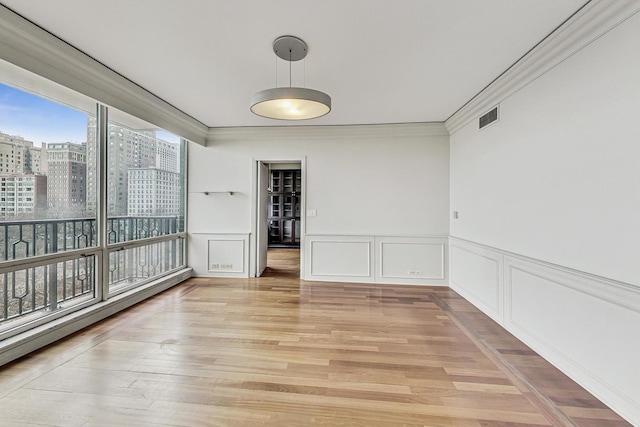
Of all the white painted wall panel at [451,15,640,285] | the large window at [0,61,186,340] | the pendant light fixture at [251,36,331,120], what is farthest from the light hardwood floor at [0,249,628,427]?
the pendant light fixture at [251,36,331,120]

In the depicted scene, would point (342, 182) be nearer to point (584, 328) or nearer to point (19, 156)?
point (584, 328)

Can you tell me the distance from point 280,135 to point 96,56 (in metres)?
2.65

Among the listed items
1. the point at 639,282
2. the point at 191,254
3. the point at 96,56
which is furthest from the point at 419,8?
the point at 191,254

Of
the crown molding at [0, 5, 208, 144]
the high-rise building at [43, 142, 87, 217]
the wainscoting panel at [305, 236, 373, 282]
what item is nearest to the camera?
the crown molding at [0, 5, 208, 144]

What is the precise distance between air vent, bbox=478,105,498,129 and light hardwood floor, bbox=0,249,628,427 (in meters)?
2.33

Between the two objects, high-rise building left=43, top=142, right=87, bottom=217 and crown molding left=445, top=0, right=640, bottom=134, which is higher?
crown molding left=445, top=0, right=640, bottom=134

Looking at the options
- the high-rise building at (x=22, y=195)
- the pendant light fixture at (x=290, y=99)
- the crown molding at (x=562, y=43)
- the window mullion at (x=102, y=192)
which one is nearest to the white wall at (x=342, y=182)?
the crown molding at (x=562, y=43)

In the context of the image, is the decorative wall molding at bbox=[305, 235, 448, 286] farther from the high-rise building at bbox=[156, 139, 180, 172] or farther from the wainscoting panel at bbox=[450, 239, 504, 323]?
the high-rise building at bbox=[156, 139, 180, 172]

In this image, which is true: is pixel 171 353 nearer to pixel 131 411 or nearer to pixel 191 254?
pixel 131 411

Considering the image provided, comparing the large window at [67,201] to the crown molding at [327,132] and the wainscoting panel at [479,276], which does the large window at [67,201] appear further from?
the wainscoting panel at [479,276]

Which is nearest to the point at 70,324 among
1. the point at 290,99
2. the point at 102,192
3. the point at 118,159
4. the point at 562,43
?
the point at 102,192

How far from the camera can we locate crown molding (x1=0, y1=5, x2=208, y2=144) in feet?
6.79

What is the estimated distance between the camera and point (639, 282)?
1640 millimetres

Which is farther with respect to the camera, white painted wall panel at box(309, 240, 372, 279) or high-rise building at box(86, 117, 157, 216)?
white painted wall panel at box(309, 240, 372, 279)
